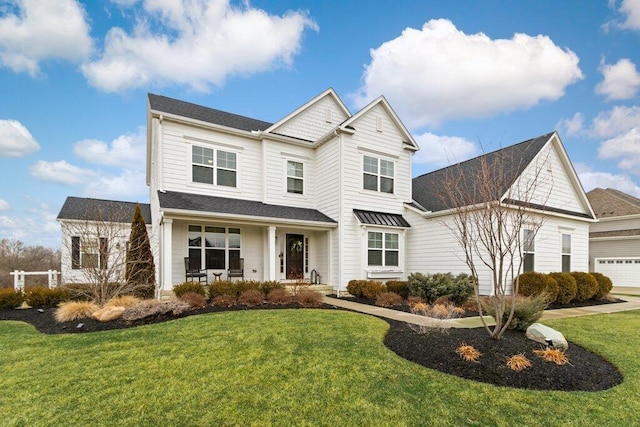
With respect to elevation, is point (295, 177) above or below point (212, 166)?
below

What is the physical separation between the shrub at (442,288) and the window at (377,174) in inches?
192

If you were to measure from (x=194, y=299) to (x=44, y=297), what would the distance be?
5423 millimetres

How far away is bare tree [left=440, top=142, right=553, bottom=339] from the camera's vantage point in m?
6.11

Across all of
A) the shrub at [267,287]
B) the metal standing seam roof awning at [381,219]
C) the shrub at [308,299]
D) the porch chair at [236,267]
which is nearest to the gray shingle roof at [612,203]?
the metal standing seam roof awning at [381,219]

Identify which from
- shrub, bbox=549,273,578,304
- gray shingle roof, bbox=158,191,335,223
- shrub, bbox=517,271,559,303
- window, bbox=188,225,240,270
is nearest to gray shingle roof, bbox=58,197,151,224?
window, bbox=188,225,240,270

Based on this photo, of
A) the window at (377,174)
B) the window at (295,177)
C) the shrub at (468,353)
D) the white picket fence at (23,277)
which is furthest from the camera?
the window at (295,177)

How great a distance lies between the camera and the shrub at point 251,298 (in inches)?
386

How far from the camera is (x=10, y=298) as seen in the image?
1021 cm

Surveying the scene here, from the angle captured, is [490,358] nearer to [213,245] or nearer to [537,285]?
[537,285]

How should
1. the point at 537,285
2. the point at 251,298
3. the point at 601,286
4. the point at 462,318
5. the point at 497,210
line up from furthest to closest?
the point at 601,286 → the point at 537,285 → the point at 251,298 → the point at 462,318 → the point at 497,210

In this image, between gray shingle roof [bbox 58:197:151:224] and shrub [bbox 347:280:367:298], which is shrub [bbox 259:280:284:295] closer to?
shrub [bbox 347:280:367:298]

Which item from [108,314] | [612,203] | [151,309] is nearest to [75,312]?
[108,314]

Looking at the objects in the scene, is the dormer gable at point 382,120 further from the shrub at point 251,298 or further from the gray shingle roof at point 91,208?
the gray shingle roof at point 91,208

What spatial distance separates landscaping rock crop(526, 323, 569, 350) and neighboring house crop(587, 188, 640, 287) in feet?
61.4
